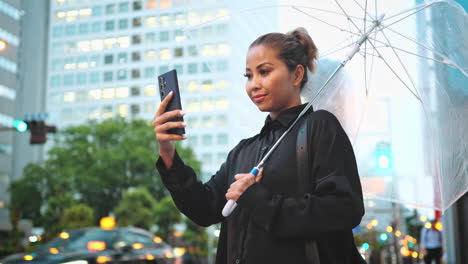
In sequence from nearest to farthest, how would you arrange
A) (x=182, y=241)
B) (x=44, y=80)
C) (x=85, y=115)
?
1. (x=182, y=241)
2. (x=44, y=80)
3. (x=85, y=115)

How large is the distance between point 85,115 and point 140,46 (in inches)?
476

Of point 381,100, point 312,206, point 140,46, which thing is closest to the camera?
point 312,206

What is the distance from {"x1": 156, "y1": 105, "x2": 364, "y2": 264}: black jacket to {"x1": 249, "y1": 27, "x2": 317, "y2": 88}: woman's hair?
0.19 meters

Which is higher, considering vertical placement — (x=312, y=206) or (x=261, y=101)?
(x=261, y=101)

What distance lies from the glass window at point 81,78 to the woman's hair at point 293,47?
73694mm

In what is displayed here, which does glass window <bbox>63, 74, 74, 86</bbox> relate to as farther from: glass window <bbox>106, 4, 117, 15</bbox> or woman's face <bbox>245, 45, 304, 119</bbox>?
woman's face <bbox>245, 45, 304, 119</bbox>

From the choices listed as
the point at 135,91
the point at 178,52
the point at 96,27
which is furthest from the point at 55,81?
the point at 178,52

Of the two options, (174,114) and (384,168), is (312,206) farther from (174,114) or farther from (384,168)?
(384,168)

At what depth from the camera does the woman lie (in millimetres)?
1894

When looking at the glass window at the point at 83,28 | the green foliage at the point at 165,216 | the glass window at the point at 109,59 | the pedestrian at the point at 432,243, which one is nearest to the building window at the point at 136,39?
the glass window at the point at 109,59

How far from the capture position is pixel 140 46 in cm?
7031

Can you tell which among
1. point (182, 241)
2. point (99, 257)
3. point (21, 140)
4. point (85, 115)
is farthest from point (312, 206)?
point (85, 115)

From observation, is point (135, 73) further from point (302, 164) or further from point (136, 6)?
point (302, 164)

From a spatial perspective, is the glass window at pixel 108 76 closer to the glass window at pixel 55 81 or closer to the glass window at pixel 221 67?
the glass window at pixel 55 81
